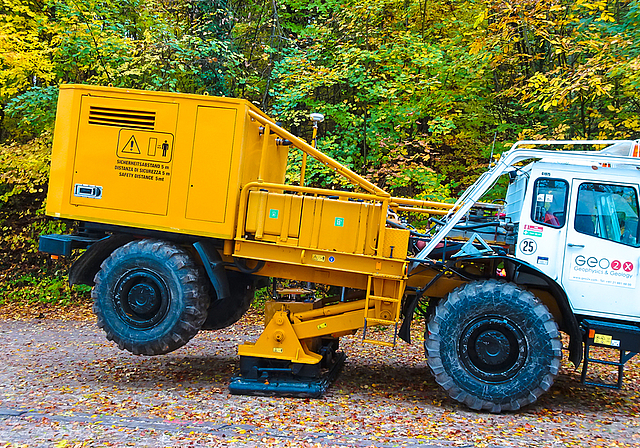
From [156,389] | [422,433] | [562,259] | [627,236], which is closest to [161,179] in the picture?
[156,389]

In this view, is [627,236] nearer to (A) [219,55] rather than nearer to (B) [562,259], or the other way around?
(B) [562,259]

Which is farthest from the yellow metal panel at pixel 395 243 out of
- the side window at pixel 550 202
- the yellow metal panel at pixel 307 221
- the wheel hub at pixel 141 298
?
the wheel hub at pixel 141 298

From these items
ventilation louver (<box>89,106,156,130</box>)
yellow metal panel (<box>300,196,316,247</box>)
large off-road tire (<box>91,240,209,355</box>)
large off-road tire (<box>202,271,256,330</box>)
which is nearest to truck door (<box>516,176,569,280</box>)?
yellow metal panel (<box>300,196,316,247</box>)

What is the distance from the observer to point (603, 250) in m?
5.73

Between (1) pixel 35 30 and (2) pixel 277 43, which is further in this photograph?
(2) pixel 277 43

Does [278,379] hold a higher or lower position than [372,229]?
lower

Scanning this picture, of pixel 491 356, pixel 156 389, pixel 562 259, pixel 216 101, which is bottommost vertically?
pixel 156 389

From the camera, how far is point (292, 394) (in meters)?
6.11

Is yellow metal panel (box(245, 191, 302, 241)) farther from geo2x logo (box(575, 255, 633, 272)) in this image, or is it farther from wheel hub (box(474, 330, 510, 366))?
geo2x logo (box(575, 255, 633, 272))

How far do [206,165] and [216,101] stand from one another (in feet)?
2.48

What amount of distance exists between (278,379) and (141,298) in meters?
1.89

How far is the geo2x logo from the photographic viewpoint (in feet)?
18.7

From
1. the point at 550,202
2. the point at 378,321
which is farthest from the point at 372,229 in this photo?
the point at 550,202

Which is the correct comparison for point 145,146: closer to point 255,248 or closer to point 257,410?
point 255,248
